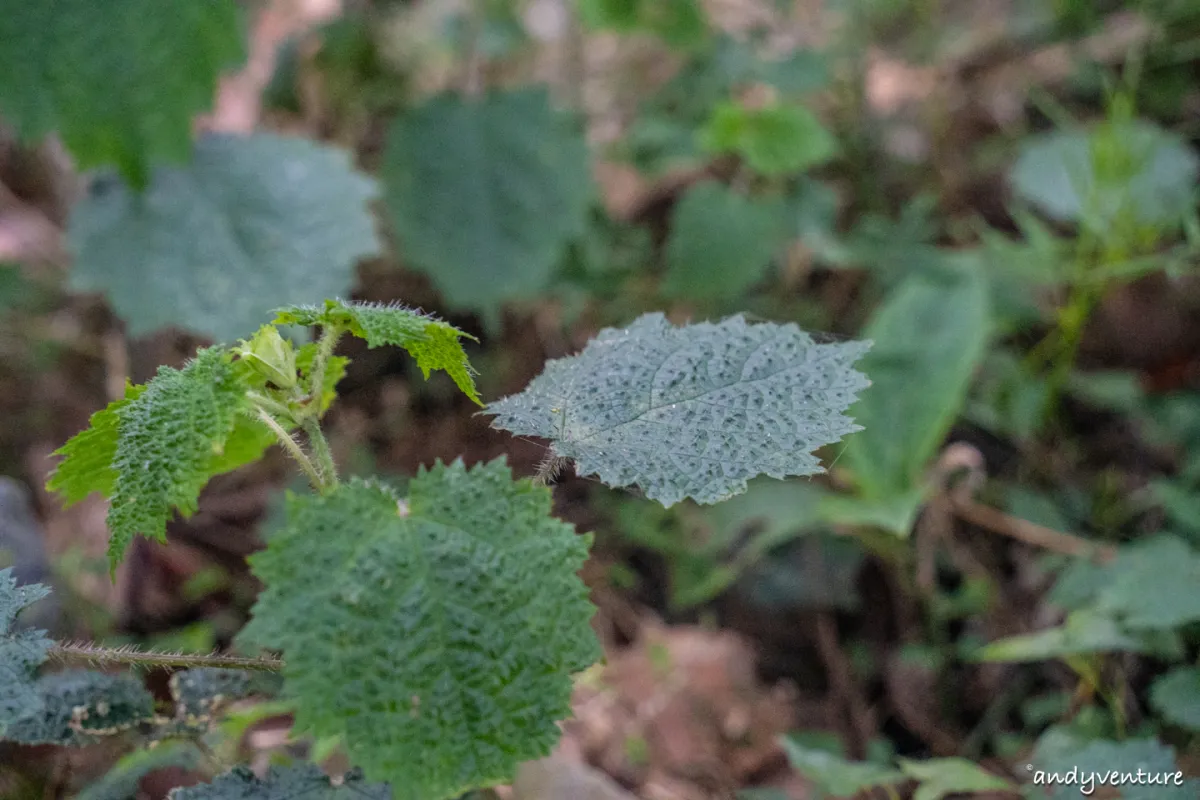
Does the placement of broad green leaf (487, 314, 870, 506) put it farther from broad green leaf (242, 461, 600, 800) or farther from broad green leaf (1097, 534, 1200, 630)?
broad green leaf (1097, 534, 1200, 630)

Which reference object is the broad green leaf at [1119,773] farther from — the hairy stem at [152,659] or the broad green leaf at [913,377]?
the hairy stem at [152,659]

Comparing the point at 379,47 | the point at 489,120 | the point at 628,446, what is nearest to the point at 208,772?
the point at 628,446

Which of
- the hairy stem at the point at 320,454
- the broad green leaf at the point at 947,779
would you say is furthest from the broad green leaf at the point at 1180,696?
the hairy stem at the point at 320,454

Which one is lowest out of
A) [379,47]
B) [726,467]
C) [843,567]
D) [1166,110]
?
[843,567]

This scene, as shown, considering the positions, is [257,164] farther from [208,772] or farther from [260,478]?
[208,772]

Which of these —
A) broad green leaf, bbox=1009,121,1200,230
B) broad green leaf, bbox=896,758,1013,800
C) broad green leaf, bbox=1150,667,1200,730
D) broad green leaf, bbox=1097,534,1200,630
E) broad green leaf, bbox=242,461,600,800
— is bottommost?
broad green leaf, bbox=1150,667,1200,730

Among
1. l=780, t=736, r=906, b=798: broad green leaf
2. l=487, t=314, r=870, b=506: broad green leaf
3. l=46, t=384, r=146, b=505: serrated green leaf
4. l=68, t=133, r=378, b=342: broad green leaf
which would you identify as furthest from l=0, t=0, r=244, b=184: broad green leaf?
l=780, t=736, r=906, b=798: broad green leaf

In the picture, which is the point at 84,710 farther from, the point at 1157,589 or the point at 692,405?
the point at 1157,589

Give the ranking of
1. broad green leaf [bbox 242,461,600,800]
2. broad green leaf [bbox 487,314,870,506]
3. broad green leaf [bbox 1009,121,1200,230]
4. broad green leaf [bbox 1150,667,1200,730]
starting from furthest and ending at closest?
1. broad green leaf [bbox 1009,121,1200,230]
2. broad green leaf [bbox 1150,667,1200,730]
3. broad green leaf [bbox 487,314,870,506]
4. broad green leaf [bbox 242,461,600,800]
